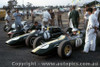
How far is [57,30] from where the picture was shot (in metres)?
6.34

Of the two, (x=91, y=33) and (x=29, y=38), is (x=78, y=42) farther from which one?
(x=29, y=38)

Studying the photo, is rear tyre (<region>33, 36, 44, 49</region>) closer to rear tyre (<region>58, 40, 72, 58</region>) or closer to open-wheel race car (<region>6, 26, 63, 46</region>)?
open-wheel race car (<region>6, 26, 63, 46</region>)

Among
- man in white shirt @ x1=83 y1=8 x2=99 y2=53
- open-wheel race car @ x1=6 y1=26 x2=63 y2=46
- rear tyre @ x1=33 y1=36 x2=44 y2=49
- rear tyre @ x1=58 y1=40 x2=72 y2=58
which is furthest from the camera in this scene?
open-wheel race car @ x1=6 y1=26 x2=63 y2=46

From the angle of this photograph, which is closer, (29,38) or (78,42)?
(78,42)

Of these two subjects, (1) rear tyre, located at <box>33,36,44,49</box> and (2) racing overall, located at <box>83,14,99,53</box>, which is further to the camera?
(1) rear tyre, located at <box>33,36,44,49</box>

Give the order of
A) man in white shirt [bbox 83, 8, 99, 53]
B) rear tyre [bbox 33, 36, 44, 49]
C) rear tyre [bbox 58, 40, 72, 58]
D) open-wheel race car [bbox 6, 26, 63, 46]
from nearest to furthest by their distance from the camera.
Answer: rear tyre [bbox 58, 40, 72, 58] < man in white shirt [bbox 83, 8, 99, 53] < rear tyre [bbox 33, 36, 44, 49] < open-wheel race car [bbox 6, 26, 63, 46]

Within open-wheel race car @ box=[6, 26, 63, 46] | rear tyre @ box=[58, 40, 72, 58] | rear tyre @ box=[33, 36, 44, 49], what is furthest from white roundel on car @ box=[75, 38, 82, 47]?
rear tyre @ box=[33, 36, 44, 49]

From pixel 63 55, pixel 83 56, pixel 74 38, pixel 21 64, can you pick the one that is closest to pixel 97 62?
pixel 83 56

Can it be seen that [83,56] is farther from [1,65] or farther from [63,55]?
[1,65]

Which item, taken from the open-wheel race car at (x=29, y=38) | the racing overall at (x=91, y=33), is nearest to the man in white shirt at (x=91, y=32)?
the racing overall at (x=91, y=33)

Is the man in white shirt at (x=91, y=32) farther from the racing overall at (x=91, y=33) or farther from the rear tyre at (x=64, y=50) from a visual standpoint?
the rear tyre at (x=64, y=50)

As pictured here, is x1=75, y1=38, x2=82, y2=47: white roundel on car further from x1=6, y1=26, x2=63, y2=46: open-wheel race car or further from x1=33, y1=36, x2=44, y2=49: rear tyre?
x1=33, y1=36, x2=44, y2=49: rear tyre

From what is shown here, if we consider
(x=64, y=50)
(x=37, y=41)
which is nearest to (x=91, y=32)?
(x=64, y=50)

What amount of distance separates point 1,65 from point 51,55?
1770mm
